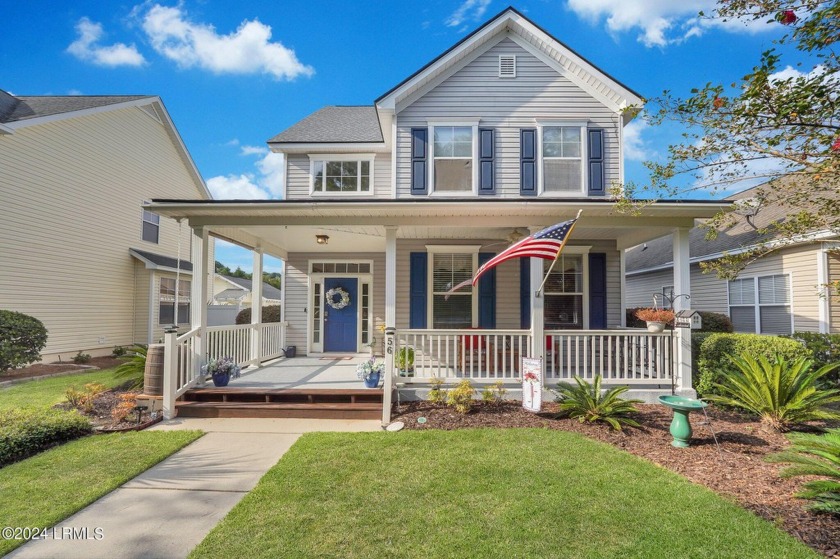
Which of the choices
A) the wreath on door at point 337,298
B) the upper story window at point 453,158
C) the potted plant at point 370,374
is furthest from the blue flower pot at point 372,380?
the upper story window at point 453,158

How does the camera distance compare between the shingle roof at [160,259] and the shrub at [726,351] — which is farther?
the shingle roof at [160,259]

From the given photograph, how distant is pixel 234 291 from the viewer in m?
35.8

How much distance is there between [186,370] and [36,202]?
8.15 m

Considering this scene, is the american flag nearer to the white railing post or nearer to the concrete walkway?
the concrete walkway

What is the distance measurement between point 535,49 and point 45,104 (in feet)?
45.6

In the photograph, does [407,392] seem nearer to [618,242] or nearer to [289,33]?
[618,242]

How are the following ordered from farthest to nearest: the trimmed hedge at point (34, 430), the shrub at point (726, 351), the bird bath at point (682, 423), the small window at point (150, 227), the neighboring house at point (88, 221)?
the small window at point (150, 227)
the neighboring house at point (88, 221)
the shrub at point (726, 351)
the bird bath at point (682, 423)
the trimmed hedge at point (34, 430)

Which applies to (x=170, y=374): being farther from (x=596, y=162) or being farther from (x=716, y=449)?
(x=596, y=162)

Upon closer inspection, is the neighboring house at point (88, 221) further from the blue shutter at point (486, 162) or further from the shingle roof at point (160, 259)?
the blue shutter at point (486, 162)

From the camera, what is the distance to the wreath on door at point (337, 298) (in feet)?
32.6

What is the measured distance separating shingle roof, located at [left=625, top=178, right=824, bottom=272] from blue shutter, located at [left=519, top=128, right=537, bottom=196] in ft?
11.5

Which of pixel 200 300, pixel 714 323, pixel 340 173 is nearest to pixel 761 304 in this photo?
pixel 714 323

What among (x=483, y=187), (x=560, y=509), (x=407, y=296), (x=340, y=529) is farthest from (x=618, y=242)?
(x=340, y=529)

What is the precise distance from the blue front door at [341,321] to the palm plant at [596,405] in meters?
5.84
